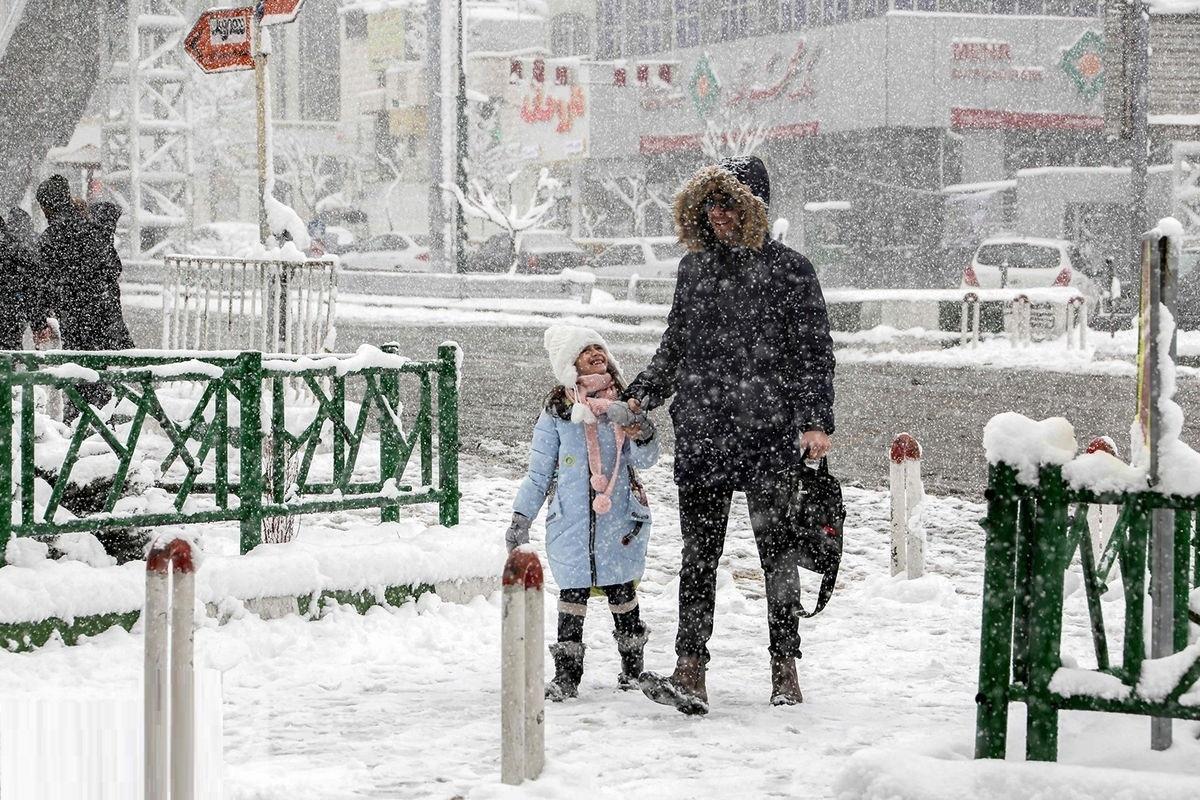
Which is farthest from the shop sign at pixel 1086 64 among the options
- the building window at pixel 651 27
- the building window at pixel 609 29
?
the building window at pixel 609 29

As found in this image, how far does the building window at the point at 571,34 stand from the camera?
2283 inches

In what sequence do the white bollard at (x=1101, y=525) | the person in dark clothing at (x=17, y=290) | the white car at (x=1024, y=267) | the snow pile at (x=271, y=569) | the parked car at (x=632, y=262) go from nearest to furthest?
the snow pile at (x=271, y=569) < the white bollard at (x=1101, y=525) < the person in dark clothing at (x=17, y=290) < the white car at (x=1024, y=267) < the parked car at (x=632, y=262)

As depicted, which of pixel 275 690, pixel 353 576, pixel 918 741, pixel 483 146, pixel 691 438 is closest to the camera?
pixel 918 741

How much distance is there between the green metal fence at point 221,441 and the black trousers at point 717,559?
2.33 metres

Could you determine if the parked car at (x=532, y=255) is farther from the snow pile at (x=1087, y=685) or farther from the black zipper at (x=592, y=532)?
the snow pile at (x=1087, y=685)

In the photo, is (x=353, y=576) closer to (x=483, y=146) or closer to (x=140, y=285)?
(x=140, y=285)

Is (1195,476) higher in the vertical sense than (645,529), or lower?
higher

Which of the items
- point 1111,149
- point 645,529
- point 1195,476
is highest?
point 1111,149

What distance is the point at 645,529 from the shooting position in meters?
6.32

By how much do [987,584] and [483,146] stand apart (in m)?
55.6

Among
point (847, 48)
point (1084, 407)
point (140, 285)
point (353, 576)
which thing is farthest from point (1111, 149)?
point (353, 576)

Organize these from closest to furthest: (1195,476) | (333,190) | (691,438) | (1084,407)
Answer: (1195,476)
(691,438)
(1084,407)
(333,190)

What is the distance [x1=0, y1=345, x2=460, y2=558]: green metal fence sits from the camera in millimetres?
7098

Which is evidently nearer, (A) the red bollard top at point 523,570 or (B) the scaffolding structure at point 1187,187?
(A) the red bollard top at point 523,570
